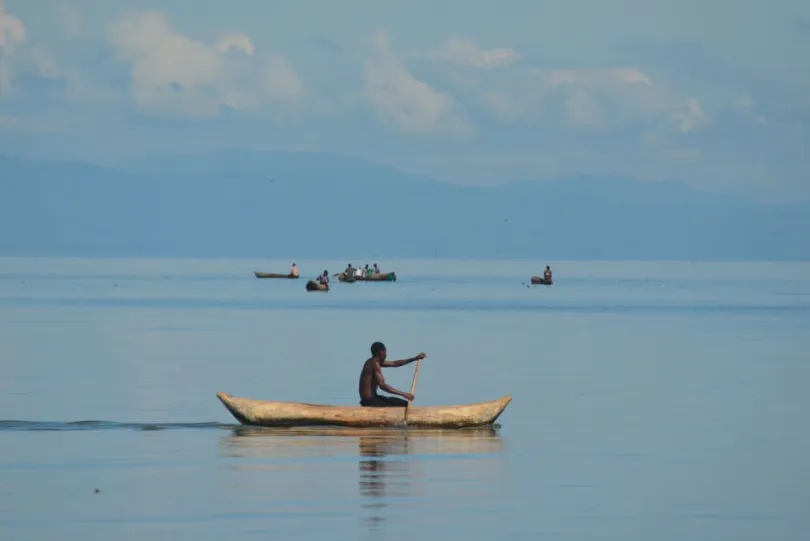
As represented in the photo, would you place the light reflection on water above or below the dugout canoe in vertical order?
below

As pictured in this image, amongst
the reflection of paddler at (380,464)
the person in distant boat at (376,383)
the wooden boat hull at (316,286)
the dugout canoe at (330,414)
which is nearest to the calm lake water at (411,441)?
the reflection of paddler at (380,464)

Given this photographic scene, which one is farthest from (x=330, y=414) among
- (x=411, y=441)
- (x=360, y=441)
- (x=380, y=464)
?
(x=380, y=464)

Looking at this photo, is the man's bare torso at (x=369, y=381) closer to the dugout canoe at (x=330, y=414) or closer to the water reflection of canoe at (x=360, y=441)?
the dugout canoe at (x=330, y=414)

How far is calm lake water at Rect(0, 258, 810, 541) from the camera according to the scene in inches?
658

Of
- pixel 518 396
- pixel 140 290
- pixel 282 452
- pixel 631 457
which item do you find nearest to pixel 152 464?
pixel 282 452

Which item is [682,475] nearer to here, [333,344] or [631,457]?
[631,457]

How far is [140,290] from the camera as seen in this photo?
318 ft

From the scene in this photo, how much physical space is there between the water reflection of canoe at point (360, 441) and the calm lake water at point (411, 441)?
7 centimetres

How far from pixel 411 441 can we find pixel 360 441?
2.32 feet

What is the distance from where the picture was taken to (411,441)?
22484mm

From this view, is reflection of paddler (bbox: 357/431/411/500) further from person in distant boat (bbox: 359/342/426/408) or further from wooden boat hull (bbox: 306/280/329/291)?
wooden boat hull (bbox: 306/280/329/291)

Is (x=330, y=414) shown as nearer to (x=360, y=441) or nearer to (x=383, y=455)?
(x=360, y=441)

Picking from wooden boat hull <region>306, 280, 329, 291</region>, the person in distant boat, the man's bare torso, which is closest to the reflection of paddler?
the person in distant boat

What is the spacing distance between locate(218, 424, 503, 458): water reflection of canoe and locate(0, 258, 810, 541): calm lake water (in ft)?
0.25
